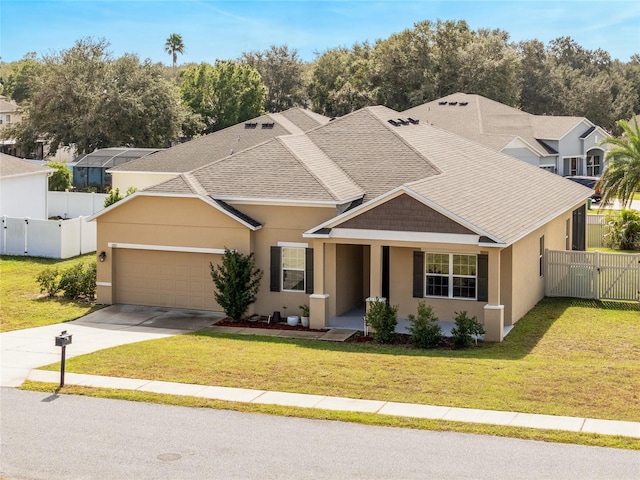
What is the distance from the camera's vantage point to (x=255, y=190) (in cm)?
2636

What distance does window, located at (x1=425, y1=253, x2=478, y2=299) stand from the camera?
24359 millimetres

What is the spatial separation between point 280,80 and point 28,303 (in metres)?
73.6

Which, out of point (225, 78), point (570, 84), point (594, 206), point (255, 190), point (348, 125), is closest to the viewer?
point (255, 190)

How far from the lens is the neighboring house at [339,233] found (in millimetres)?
23953

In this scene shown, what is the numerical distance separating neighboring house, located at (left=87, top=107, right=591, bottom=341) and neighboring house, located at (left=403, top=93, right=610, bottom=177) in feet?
90.0

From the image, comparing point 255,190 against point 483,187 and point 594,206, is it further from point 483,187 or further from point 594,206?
point 594,206

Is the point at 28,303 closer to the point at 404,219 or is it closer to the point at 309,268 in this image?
the point at 309,268

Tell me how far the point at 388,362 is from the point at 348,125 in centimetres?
1370

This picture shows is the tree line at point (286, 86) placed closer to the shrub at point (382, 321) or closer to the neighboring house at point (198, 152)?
the neighboring house at point (198, 152)

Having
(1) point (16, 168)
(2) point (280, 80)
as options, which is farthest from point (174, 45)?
(1) point (16, 168)

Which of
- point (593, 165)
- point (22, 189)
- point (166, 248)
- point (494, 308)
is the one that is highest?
point (593, 165)

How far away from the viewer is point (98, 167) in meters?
55.3

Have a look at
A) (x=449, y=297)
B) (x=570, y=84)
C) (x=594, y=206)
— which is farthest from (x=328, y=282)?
(x=570, y=84)

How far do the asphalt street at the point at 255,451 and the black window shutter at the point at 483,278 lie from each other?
9977 mm
